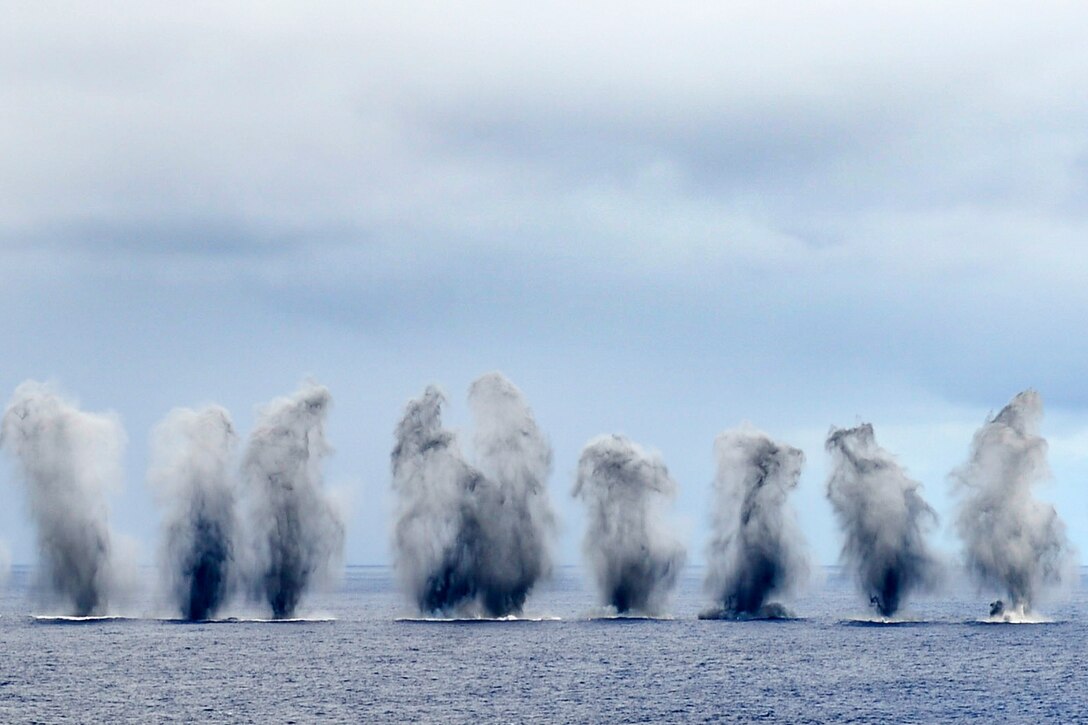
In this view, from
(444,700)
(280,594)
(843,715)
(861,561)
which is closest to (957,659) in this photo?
(861,561)

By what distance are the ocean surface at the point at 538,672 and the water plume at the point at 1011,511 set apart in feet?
24.8

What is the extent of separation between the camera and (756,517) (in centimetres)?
15400

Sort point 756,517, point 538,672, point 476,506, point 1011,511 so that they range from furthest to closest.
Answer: point 756,517 < point 476,506 < point 1011,511 < point 538,672

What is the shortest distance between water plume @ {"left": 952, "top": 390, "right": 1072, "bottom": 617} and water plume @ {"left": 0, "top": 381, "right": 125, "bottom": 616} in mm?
94913

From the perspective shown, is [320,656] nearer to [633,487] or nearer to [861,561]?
[633,487]

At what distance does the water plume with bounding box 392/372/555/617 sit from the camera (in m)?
150

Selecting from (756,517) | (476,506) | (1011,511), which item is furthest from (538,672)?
(1011,511)

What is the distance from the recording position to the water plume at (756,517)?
15438cm

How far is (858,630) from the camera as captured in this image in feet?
501

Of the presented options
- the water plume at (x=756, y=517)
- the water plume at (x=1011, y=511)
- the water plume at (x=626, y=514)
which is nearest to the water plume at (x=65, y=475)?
the water plume at (x=626, y=514)

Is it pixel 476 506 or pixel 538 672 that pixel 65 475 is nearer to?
pixel 476 506

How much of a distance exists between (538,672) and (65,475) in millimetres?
66366

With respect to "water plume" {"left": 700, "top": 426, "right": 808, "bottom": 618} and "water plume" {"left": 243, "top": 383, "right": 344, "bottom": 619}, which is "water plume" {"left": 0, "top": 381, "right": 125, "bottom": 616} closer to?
"water plume" {"left": 243, "top": 383, "right": 344, "bottom": 619}

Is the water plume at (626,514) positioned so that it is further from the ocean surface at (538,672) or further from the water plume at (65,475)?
the water plume at (65,475)
